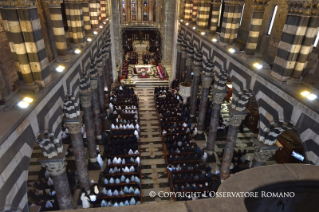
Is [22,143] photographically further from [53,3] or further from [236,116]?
[236,116]

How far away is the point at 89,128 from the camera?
13.0m

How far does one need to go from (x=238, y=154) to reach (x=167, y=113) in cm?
625

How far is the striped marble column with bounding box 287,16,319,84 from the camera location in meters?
7.03

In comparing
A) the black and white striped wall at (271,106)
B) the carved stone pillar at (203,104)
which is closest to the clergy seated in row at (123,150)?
the carved stone pillar at (203,104)

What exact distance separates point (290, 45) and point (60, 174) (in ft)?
30.3

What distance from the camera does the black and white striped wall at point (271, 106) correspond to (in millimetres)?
6570

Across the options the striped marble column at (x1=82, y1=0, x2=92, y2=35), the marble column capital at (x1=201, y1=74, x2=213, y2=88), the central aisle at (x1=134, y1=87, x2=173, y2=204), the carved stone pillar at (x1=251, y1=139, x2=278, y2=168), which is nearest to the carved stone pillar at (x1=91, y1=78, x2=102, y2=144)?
the central aisle at (x1=134, y1=87, x2=173, y2=204)

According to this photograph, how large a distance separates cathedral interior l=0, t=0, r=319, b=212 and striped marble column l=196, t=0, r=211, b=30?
10cm

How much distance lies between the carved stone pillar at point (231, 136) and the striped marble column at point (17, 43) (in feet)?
27.9

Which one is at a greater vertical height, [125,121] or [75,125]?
[75,125]

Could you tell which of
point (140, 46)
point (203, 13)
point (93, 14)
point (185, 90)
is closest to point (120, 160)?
point (185, 90)

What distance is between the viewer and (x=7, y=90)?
8.34 meters

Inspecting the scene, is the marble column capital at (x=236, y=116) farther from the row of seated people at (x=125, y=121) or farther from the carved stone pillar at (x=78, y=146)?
the row of seated people at (x=125, y=121)

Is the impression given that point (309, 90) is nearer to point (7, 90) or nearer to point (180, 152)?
point (180, 152)
